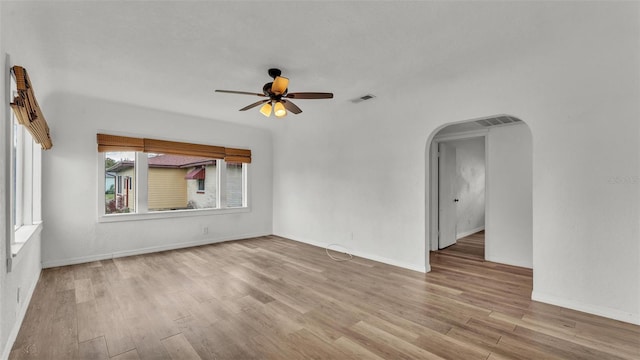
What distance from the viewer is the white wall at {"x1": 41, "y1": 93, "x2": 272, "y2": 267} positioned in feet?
13.5

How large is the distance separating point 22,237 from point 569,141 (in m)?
5.55

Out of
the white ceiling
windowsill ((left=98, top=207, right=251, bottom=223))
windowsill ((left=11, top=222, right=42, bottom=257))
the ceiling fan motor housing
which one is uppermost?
the white ceiling

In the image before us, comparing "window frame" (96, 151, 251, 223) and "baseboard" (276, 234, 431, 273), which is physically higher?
"window frame" (96, 151, 251, 223)

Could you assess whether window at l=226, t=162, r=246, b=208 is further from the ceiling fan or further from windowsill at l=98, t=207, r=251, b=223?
the ceiling fan

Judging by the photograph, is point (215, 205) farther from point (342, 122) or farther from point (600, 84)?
point (600, 84)

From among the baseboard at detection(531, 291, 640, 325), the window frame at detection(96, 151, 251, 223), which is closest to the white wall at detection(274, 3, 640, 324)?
the baseboard at detection(531, 291, 640, 325)

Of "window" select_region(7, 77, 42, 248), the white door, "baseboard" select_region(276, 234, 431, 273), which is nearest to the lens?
"window" select_region(7, 77, 42, 248)

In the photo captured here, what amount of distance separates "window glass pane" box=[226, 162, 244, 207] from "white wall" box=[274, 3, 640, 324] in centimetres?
356

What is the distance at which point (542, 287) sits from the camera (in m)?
2.96

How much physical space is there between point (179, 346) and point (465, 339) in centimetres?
223

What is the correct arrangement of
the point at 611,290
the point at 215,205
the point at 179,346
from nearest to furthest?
the point at 179,346 < the point at 611,290 < the point at 215,205

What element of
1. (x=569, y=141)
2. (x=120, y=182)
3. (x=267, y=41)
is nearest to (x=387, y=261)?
(x=569, y=141)

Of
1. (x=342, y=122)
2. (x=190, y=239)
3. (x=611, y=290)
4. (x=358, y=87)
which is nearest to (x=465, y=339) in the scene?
(x=611, y=290)

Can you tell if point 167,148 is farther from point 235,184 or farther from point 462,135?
point 462,135
